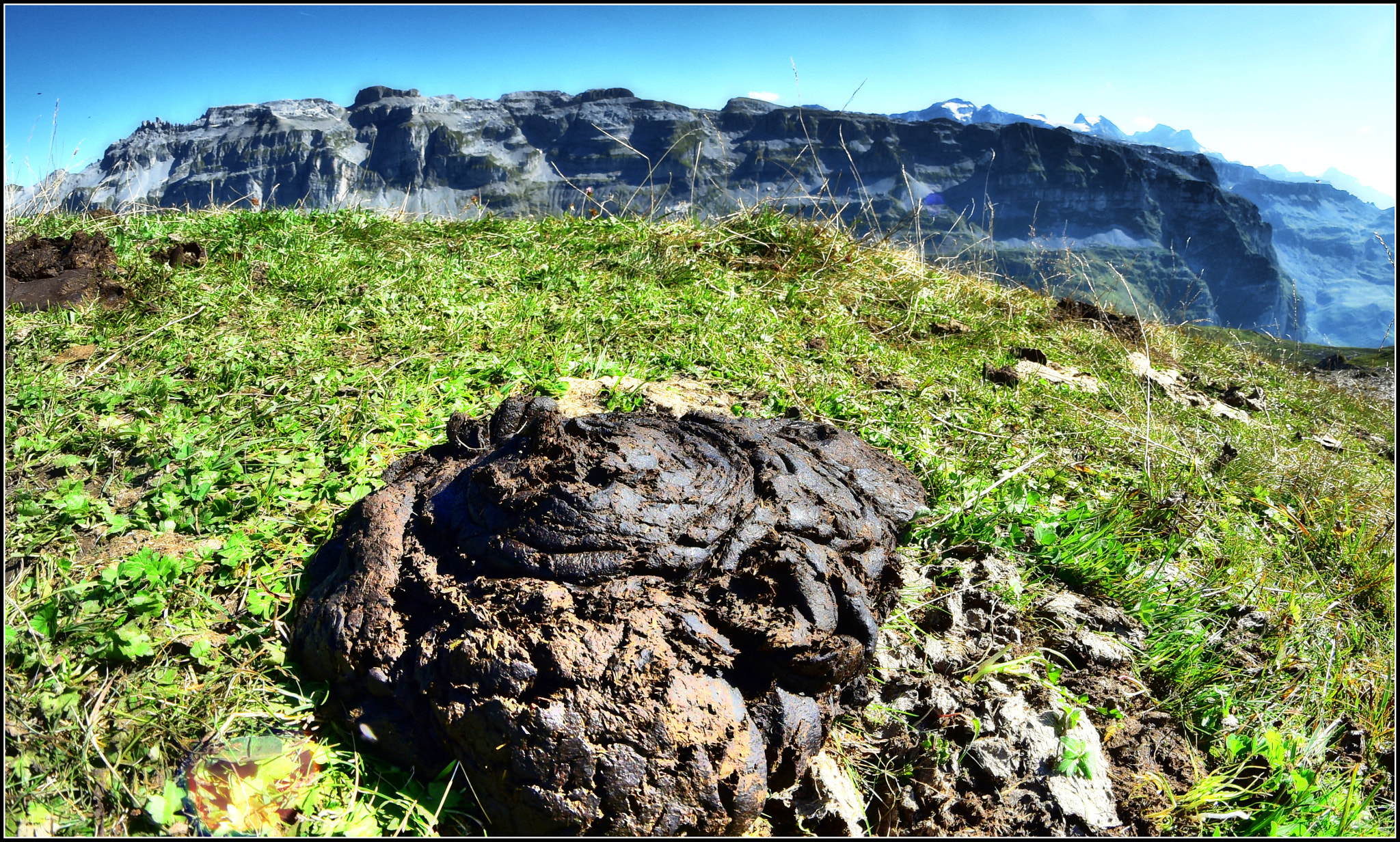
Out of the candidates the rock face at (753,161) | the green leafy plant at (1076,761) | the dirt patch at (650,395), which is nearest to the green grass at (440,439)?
the dirt patch at (650,395)

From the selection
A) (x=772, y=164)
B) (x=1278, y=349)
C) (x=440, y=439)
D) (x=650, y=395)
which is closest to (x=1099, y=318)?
(x=650, y=395)

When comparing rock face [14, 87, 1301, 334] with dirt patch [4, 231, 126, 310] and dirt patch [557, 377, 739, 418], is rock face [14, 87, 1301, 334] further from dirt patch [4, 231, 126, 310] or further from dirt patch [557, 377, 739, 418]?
dirt patch [557, 377, 739, 418]

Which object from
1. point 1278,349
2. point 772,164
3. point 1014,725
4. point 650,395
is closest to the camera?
point 1014,725

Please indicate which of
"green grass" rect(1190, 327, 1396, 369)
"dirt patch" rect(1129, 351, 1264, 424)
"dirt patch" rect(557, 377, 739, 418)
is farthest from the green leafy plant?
"green grass" rect(1190, 327, 1396, 369)

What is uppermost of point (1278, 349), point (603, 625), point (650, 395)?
point (1278, 349)

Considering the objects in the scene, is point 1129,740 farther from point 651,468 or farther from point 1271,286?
point 1271,286

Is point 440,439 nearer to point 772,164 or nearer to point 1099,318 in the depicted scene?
point 1099,318

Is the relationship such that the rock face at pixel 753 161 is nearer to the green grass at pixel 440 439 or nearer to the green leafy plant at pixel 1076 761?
the green grass at pixel 440 439
